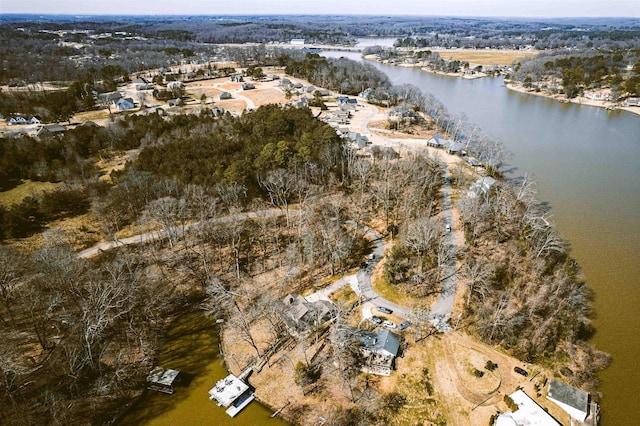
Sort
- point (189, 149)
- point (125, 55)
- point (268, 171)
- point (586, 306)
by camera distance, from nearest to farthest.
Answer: point (586, 306) < point (268, 171) < point (189, 149) < point (125, 55)

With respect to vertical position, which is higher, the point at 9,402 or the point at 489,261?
the point at 489,261

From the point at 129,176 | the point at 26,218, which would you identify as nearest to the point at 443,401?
the point at 129,176

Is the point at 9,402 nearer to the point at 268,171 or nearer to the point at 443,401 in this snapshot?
the point at 443,401

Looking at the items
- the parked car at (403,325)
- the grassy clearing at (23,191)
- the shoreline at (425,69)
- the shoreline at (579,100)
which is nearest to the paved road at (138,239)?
the grassy clearing at (23,191)

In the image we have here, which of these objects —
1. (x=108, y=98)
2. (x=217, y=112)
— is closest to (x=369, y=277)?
(x=217, y=112)

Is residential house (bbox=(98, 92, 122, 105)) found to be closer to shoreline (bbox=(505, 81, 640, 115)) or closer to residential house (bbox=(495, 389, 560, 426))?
residential house (bbox=(495, 389, 560, 426))

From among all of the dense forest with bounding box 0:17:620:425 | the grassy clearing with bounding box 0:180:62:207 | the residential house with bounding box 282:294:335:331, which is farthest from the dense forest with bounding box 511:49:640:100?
the grassy clearing with bounding box 0:180:62:207

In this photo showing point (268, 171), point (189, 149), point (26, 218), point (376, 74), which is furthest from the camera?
point (376, 74)
